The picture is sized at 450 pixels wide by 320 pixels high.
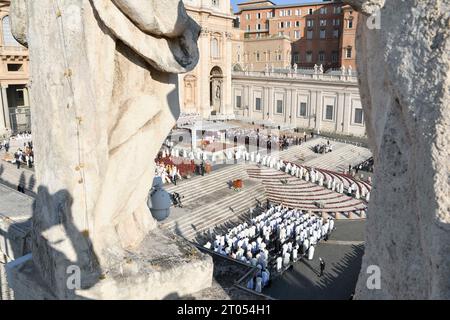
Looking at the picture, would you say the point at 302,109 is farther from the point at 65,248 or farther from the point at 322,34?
the point at 65,248

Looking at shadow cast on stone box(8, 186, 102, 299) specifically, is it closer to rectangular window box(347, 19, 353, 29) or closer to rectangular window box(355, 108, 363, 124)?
rectangular window box(355, 108, 363, 124)

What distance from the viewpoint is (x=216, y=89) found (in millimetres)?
51188

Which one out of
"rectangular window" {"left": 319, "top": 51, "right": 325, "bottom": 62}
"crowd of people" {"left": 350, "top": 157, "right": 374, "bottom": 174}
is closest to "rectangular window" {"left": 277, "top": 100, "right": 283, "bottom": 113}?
"crowd of people" {"left": 350, "top": 157, "right": 374, "bottom": 174}

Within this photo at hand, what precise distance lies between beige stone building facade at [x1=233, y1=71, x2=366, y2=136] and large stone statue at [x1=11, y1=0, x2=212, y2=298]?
3542cm

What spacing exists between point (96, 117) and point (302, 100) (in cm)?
4227

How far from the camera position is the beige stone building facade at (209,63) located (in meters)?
45.2

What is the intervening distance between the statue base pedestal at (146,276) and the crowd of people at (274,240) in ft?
29.7

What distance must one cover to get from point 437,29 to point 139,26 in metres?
2.52

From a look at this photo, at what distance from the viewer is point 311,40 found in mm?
62094

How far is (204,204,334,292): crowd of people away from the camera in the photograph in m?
15.5

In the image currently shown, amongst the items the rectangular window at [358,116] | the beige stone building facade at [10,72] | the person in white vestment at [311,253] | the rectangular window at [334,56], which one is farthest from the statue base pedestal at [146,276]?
the rectangular window at [334,56]

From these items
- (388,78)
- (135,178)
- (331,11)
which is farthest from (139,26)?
(331,11)

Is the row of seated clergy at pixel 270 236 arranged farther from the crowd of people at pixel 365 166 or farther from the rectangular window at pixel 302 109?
the rectangular window at pixel 302 109

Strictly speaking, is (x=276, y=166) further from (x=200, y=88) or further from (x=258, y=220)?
(x=200, y=88)
